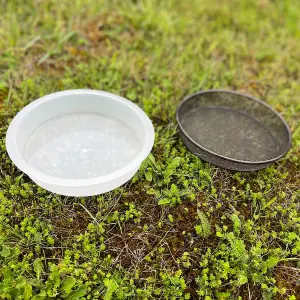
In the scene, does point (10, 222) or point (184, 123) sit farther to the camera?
point (184, 123)

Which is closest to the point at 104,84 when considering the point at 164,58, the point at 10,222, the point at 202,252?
the point at 164,58

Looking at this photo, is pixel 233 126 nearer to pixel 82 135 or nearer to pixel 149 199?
pixel 149 199

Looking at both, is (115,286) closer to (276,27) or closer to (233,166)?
(233,166)

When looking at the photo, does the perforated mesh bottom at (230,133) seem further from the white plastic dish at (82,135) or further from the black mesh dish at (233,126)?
the white plastic dish at (82,135)

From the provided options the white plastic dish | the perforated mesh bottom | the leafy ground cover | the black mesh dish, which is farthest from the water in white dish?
the perforated mesh bottom

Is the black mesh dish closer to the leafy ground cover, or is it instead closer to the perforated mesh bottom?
the perforated mesh bottom

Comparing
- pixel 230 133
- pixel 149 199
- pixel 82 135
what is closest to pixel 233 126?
pixel 230 133
